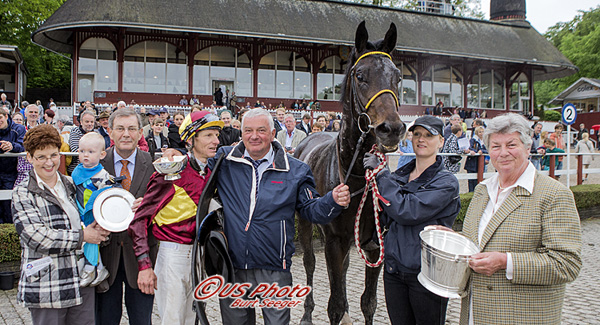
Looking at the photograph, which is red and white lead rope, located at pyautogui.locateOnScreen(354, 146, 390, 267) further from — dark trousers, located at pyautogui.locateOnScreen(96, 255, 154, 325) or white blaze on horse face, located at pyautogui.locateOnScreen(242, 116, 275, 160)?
dark trousers, located at pyautogui.locateOnScreen(96, 255, 154, 325)

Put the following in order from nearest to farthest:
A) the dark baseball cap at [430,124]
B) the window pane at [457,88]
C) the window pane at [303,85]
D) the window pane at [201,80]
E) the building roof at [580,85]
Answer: the dark baseball cap at [430,124] < the window pane at [201,80] < the window pane at [303,85] < the window pane at [457,88] < the building roof at [580,85]

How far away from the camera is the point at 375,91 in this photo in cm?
289

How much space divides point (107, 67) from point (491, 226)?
22263mm

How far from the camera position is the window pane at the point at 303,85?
81.3 ft

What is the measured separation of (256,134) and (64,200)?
1.39 m

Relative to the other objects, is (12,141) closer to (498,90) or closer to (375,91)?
(375,91)

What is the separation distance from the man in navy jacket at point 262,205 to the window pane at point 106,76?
20.7m

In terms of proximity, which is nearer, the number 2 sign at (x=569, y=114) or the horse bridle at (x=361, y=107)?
the horse bridle at (x=361, y=107)

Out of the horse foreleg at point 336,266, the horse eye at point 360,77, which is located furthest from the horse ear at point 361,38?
the horse foreleg at point 336,266

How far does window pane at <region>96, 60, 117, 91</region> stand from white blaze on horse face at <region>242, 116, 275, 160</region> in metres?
20.7

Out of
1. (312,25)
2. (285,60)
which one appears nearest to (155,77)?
(285,60)

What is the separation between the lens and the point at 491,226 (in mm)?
2236

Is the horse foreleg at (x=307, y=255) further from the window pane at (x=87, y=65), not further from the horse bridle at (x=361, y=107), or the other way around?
the window pane at (x=87, y=65)

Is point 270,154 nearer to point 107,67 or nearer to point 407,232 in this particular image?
point 407,232
